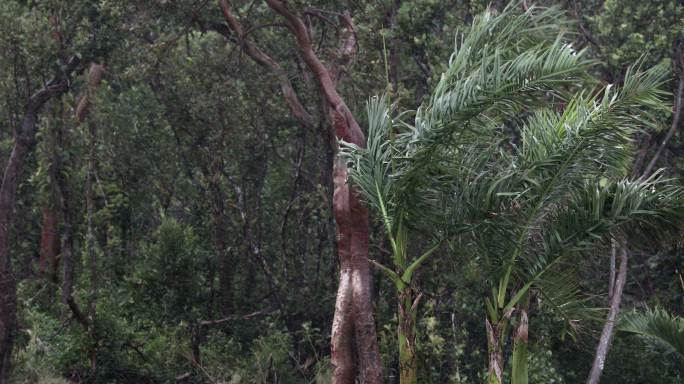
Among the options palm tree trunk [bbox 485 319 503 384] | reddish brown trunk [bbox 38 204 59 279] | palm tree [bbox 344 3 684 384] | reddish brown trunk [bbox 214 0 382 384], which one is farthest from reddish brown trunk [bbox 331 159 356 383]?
reddish brown trunk [bbox 38 204 59 279]

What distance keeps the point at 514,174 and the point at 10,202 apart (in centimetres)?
687

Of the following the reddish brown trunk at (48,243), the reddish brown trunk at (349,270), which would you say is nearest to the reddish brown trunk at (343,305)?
the reddish brown trunk at (349,270)

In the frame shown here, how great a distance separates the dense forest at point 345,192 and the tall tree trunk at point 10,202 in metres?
0.05

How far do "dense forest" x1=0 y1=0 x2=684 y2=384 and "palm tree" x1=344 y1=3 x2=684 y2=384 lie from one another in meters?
0.02

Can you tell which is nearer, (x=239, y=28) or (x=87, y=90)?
(x=239, y=28)

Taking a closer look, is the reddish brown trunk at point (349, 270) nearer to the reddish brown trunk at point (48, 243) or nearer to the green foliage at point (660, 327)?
the green foliage at point (660, 327)

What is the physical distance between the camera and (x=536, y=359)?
38.3 ft

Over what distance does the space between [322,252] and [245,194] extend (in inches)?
61.8

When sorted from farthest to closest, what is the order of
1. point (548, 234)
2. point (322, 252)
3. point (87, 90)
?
point (322, 252) < point (87, 90) < point (548, 234)

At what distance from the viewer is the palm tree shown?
8102mm

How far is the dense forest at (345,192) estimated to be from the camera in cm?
856

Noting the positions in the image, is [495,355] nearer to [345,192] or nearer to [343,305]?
[343,305]

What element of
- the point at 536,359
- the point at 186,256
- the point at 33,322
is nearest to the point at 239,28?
the point at 186,256

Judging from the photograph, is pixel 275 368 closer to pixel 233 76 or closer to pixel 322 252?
pixel 322 252
